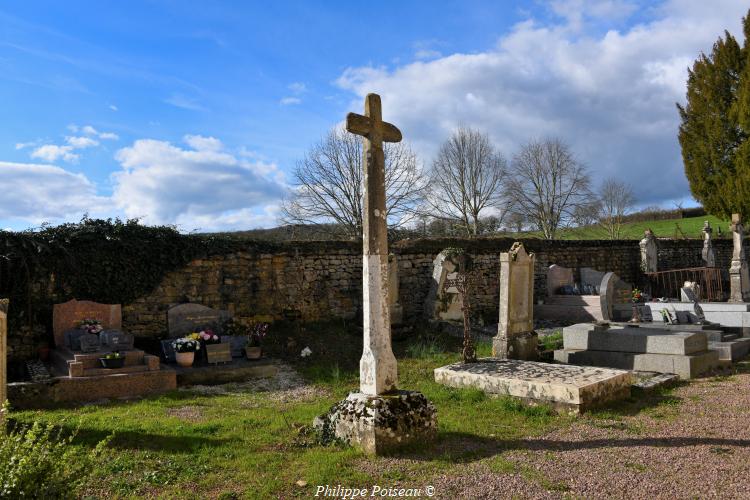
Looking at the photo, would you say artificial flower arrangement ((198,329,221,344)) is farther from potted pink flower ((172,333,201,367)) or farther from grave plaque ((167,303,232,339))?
grave plaque ((167,303,232,339))

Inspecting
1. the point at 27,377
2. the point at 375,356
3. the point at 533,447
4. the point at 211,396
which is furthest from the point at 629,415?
the point at 27,377

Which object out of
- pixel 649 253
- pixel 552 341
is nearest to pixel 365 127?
pixel 552 341

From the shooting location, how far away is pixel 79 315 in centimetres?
1091

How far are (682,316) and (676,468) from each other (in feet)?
26.5

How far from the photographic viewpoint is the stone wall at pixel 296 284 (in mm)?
12094

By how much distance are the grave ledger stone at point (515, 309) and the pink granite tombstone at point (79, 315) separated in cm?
772

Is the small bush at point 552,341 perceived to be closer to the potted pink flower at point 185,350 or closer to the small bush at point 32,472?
the potted pink flower at point 185,350

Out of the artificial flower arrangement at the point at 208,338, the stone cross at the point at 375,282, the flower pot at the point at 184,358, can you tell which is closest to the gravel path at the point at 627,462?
the stone cross at the point at 375,282

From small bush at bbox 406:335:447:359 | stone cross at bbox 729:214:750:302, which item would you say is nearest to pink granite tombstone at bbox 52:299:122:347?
small bush at bbox 406:335:447:359

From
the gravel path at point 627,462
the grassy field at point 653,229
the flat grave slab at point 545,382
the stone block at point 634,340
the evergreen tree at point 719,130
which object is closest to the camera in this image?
the gravel path at point 627,462

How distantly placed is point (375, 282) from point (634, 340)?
597cm

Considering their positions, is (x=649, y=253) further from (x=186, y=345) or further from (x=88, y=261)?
(x=88, y=261)

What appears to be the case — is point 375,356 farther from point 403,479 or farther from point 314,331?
point 314,331

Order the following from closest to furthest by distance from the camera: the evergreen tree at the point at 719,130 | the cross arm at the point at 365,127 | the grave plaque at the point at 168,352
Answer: the cross arm at the point at 365,127, the grave plaque at the point at 168,352, the evergreen tree at the point at 719,130
